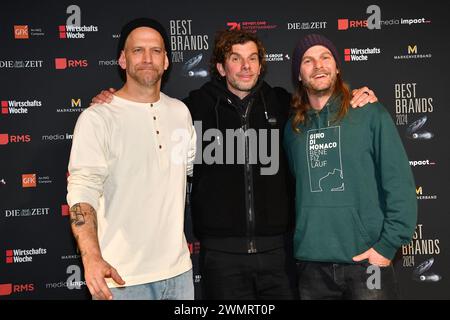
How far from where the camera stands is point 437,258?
10.7 feet

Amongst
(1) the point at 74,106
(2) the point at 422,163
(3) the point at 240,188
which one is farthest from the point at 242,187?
(2) the point at 422,163

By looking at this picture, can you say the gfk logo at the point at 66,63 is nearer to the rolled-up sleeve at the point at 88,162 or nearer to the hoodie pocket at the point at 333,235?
the rolled-up sleeve at the point at 88,162

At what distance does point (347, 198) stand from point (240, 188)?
1.79ft

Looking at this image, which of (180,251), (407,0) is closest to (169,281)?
(180,251)

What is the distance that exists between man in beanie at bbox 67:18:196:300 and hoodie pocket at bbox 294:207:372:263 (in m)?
0.62

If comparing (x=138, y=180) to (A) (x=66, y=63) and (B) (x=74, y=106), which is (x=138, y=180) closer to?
(B) (x=74, y=106)

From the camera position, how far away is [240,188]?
7.41 feet

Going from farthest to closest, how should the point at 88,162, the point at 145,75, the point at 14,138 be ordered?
the point at 14,138 → the point at 145,75 → the point at 88,162

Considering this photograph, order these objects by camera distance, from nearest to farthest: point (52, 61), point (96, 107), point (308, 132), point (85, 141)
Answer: point (85, 141) → point (96, 107) → point (308, 132) → point (52, 61)

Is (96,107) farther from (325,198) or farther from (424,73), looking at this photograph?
(424,73)

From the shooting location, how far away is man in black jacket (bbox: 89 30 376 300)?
7.31 ft

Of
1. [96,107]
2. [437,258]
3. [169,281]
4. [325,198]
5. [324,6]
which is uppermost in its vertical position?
[324,6]

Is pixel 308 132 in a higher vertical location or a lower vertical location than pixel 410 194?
higher

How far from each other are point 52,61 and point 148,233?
178cm
